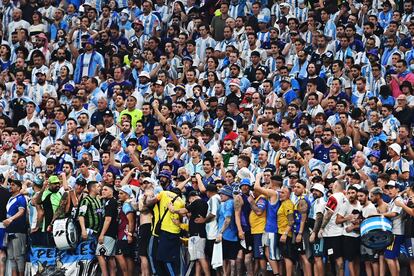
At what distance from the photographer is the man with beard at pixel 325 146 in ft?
88.1

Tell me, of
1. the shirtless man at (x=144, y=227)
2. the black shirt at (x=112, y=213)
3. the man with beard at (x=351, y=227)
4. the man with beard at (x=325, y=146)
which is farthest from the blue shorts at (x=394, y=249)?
the black shirt at (x=112, y=213)

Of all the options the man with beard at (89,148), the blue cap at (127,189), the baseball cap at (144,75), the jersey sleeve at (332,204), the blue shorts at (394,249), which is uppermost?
the baseball cap at (144,75)

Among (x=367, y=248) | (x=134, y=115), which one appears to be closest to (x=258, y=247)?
(x=367, y=248)

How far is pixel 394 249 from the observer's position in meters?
25.0

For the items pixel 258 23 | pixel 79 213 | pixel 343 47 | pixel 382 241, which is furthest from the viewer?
pixel 258 23

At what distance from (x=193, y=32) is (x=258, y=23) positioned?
1744mm

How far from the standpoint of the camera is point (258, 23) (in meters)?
33.0

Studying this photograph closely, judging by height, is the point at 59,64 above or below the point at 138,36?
below

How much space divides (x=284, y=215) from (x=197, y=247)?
67.8 inches

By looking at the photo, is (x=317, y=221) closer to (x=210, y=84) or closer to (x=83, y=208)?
(x=83, y=208)

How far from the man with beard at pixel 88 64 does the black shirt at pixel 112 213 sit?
22.3 feet

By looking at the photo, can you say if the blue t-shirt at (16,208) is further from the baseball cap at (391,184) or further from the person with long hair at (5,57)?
the person with long hair at (5,57)

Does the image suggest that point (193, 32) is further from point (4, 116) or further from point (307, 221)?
point (307, 221)

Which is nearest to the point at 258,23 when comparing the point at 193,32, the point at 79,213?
the point at 193,32
